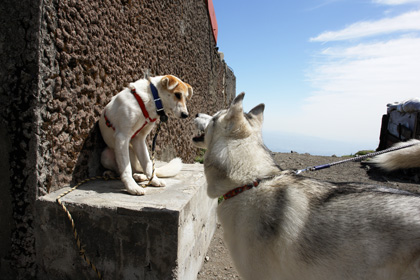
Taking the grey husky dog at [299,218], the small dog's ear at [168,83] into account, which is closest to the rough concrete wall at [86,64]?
the small dog's ear at [168,83]

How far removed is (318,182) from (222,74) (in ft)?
29.4

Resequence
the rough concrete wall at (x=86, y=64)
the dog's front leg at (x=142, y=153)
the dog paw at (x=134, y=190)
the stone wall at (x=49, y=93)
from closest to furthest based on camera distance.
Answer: the stone wall at (x=49, y=93)
the rough concrete wall at (x=86, y=64)
the dog paw at (x=134, y=190)
the dog's front leg at (x=142, y=153)

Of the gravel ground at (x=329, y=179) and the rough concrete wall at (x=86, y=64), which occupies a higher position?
the rough concrete wall at (x=86, y=64)

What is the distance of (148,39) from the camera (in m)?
4.02

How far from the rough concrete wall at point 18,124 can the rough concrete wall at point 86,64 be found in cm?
9

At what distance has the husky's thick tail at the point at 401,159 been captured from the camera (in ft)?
7.26

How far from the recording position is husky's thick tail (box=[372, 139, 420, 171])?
7.26 ft

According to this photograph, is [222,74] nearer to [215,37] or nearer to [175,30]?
[215,37]

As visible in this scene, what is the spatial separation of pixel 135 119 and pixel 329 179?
5.82m

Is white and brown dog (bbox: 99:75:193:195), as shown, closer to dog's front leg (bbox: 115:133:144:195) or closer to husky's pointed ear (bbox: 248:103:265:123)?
dog's front leg (bbox: 115:133:144:195)

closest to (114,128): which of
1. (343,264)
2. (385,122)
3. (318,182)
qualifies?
(318,182)

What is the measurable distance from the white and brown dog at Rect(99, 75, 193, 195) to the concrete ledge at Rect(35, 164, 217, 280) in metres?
0.39

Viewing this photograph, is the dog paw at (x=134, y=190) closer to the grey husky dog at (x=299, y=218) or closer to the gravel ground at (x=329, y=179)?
the grey husky dog at (x=299, y=218)

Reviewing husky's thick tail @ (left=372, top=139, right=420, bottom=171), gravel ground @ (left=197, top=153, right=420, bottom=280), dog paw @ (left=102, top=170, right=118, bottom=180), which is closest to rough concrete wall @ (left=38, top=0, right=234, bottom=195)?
dog paw @ (left=102, top=170, right=118, bottom=180)
